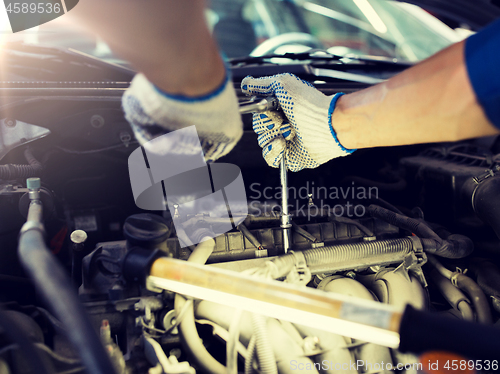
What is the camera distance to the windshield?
62.5 inches

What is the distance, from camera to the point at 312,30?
1.87m

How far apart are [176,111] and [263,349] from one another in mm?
620

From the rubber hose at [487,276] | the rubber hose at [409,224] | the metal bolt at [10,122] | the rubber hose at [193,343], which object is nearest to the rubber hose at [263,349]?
the rubber hose at [193,343]

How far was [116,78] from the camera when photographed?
143 centimetres

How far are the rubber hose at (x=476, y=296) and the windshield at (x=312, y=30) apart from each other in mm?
1209

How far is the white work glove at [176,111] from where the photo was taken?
69 cm

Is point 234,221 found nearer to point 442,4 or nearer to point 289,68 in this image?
point 289,68

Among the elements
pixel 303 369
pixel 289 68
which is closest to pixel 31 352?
pixel 303 369

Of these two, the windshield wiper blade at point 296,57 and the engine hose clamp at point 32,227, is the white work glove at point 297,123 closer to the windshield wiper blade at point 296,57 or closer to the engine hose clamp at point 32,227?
the windshield wiper blade at point 296,57

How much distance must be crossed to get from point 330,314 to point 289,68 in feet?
3.90

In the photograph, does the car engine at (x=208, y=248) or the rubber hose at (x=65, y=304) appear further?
the car engine at (x=208, y=248)

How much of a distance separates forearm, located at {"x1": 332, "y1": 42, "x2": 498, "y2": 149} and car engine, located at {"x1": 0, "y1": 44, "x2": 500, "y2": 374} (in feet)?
1.23

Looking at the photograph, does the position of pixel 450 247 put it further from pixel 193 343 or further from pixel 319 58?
pixel 319 58

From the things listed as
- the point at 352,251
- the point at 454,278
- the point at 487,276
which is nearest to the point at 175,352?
the point at 352,251
